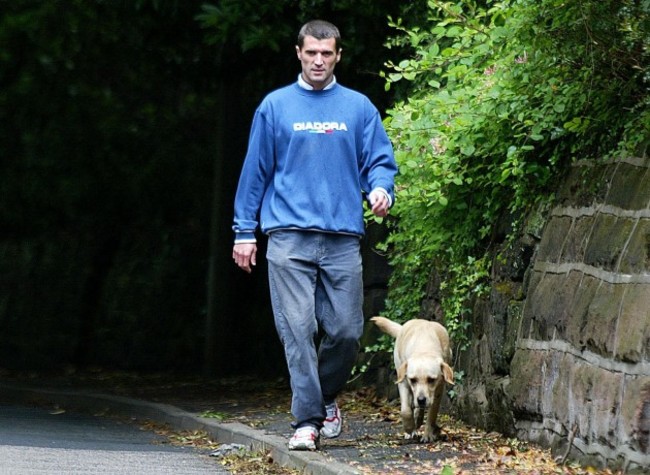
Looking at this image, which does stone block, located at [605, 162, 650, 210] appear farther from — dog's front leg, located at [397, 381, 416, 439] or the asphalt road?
the asphalt road

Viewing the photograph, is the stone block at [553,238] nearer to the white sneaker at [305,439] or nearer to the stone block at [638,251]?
the stone block at [638,251]

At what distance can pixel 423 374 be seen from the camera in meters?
7.48

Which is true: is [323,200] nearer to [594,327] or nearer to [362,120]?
[362,120]

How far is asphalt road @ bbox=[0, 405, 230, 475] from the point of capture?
6.93 metres

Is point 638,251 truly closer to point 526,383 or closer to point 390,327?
point 526,383

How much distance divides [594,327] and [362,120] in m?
1.78

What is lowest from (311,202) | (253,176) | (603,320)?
(603,320)

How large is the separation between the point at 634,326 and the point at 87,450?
3.84 m

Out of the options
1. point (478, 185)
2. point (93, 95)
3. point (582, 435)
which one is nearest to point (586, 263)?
point (582, 435)

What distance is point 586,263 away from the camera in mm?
6582

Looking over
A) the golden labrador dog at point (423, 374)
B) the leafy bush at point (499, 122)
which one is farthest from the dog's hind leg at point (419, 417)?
the leafy bush at point (499, 122)

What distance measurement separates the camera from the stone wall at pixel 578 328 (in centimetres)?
571

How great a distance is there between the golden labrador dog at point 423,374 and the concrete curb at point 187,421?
794 millimetres

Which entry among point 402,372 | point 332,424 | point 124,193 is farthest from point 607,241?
point 124,193
